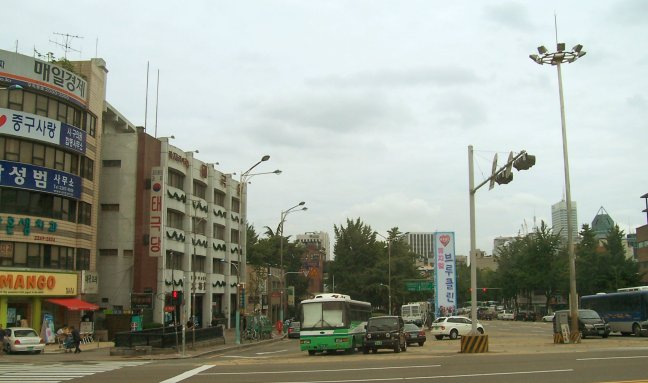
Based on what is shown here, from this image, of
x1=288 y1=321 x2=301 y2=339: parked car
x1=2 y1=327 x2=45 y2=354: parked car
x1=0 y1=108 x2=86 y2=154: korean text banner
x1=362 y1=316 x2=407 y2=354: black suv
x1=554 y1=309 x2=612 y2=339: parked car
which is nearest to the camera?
x1=362 y1=316 x2=407 y2=354: black suv

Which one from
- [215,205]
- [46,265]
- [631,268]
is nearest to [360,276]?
[215,205]

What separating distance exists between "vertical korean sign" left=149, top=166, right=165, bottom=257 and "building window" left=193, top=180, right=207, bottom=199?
437 inches

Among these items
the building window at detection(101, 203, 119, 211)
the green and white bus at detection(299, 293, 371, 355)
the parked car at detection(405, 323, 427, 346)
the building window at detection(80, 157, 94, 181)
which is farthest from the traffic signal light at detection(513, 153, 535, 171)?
the building window at detection(101, 203, 119, 211)

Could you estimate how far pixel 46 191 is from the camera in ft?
143

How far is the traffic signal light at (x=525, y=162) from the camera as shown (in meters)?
24.0

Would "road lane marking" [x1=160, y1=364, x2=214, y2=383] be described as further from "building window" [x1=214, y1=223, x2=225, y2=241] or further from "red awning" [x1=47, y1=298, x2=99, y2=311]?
"building window" [x1=214, y1=223, x2=225, y2=241]

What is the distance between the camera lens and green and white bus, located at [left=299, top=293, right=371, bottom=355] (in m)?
30.9

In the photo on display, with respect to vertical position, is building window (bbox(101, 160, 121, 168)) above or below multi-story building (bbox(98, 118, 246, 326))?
above

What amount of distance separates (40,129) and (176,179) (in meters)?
19.5

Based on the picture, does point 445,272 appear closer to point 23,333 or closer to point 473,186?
point 473,186

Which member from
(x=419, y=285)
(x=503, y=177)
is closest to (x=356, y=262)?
(x=419, y=285)

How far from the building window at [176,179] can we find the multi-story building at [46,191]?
11358 mm

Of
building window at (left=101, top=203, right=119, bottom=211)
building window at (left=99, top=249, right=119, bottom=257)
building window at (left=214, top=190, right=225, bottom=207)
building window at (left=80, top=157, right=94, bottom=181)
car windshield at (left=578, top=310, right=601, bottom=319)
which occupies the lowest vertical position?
car windshield at (left=578, top=310, right=601, bottom=319)

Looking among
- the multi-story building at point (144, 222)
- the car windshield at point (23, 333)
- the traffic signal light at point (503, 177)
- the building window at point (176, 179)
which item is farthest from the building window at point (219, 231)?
the traffic signal light at point (503, 177)
